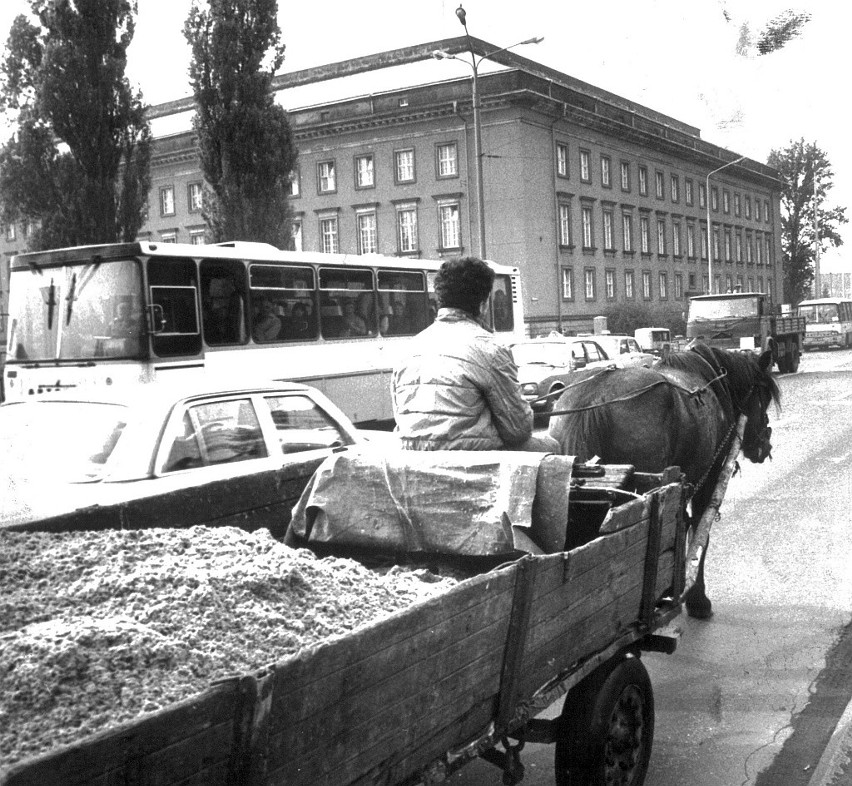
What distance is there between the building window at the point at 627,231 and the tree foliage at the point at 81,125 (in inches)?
1362

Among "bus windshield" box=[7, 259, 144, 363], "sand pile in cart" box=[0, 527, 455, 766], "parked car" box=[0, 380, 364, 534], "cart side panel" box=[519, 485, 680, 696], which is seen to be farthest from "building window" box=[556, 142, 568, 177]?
"sand pile in cart" box=[0, 527, 455, 766]

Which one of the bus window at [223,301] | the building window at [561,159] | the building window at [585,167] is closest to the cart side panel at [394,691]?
the bus window at [223,301]

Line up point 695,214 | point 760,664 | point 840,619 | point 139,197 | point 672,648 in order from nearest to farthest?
1. point 672,648
2. point 760,664
3. point 840,619
4. point 139,197
5. point 695,214

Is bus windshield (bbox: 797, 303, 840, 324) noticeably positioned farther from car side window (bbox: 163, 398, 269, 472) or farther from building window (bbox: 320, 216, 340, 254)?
car side window (bbox: 163, 398, 269, 472)

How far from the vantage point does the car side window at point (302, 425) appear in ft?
23.7

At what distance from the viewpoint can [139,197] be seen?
28.6m

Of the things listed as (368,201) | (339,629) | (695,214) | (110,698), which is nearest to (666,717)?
(339,629)

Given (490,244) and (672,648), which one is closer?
(672,648)

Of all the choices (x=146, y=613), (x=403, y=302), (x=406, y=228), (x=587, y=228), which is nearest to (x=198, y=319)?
(x=403, y=302)

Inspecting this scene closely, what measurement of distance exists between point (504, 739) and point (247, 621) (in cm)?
85

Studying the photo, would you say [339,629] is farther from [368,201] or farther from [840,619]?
[368,201]

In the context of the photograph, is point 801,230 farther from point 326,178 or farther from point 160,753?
point 160,753

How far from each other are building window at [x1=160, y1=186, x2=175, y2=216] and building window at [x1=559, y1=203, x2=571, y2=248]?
2207 centimetres

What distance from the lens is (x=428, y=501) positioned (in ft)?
13.5
